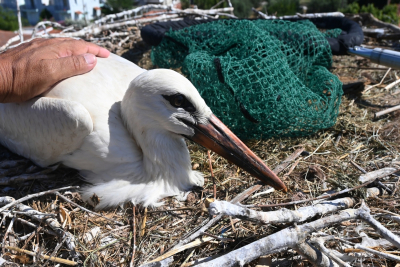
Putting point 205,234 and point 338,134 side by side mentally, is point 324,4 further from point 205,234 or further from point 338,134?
point 205,234

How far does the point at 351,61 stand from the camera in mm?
4164

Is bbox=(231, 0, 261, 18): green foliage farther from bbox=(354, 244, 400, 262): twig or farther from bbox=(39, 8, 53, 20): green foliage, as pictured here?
bbox=(354, 244, 400, 262): twig

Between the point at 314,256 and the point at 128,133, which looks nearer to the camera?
the point at 314,256

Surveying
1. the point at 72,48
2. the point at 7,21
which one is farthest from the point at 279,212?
the point at 7,21

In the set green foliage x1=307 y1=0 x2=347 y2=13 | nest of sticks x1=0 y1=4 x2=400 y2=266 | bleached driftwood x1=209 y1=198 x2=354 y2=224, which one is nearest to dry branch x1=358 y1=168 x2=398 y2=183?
nest of sticks x1=0 y1=4 x2=400 y2=266

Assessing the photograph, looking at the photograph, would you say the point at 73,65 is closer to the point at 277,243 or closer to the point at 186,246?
the point at 186,246

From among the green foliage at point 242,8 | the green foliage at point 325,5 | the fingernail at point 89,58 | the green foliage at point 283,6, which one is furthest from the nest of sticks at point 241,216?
the green foliage at point 325,5

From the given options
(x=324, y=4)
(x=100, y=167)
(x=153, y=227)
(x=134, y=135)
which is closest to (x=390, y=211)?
(x=153, y=227)

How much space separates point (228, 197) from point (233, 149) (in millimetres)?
294

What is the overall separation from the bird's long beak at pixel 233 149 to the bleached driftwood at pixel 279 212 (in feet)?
0.99

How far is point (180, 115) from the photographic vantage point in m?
1.92

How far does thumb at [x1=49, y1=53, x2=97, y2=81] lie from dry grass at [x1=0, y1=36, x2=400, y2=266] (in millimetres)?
659

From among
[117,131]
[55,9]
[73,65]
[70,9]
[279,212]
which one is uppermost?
[73,65]

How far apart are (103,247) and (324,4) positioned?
14.0 meters
